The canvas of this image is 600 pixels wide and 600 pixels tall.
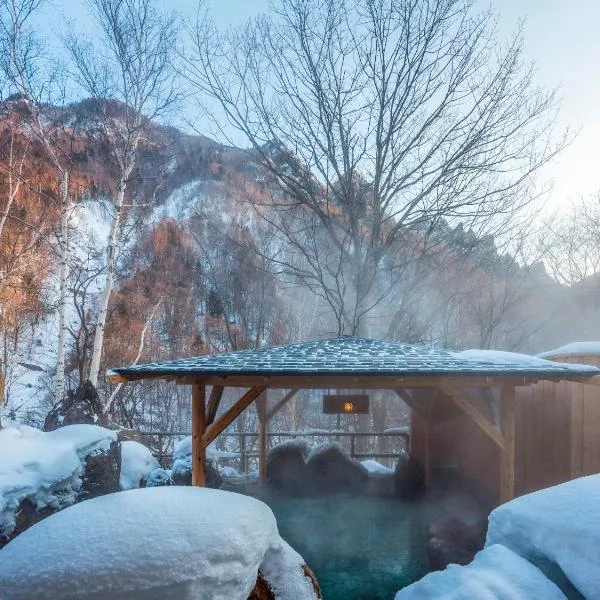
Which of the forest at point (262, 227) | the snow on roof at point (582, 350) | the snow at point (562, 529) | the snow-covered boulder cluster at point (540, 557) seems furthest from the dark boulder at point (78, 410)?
the snow on roof at point (582, 350)

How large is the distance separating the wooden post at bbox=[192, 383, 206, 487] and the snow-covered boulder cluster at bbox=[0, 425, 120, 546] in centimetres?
142

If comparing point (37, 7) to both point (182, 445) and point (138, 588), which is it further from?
point (138, 588)

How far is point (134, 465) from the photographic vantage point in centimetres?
777

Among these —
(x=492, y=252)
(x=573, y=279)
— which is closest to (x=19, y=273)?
(x=492, y=252)

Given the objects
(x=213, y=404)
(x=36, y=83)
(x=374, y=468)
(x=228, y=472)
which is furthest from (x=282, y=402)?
(x=36, y=83)

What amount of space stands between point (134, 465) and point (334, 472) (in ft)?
12.8

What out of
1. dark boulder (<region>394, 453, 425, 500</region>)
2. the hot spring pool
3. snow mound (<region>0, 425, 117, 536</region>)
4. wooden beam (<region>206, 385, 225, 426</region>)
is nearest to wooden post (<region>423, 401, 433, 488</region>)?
dark boulder (<region>394, 453, 425, 500</region>)

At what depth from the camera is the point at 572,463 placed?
19.6ft

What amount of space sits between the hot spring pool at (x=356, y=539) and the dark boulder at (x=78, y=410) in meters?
3.15

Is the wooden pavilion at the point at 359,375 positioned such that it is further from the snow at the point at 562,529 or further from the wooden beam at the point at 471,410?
the snow at the point at 562,529

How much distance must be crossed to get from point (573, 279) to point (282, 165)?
12429mm

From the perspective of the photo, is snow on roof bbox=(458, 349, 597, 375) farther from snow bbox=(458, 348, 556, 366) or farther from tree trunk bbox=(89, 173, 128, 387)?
tree trunk bbox=(89, 173, 128, 387)

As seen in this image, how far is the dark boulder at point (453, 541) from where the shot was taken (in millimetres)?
5617

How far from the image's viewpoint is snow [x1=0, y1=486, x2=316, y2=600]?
174 cm
